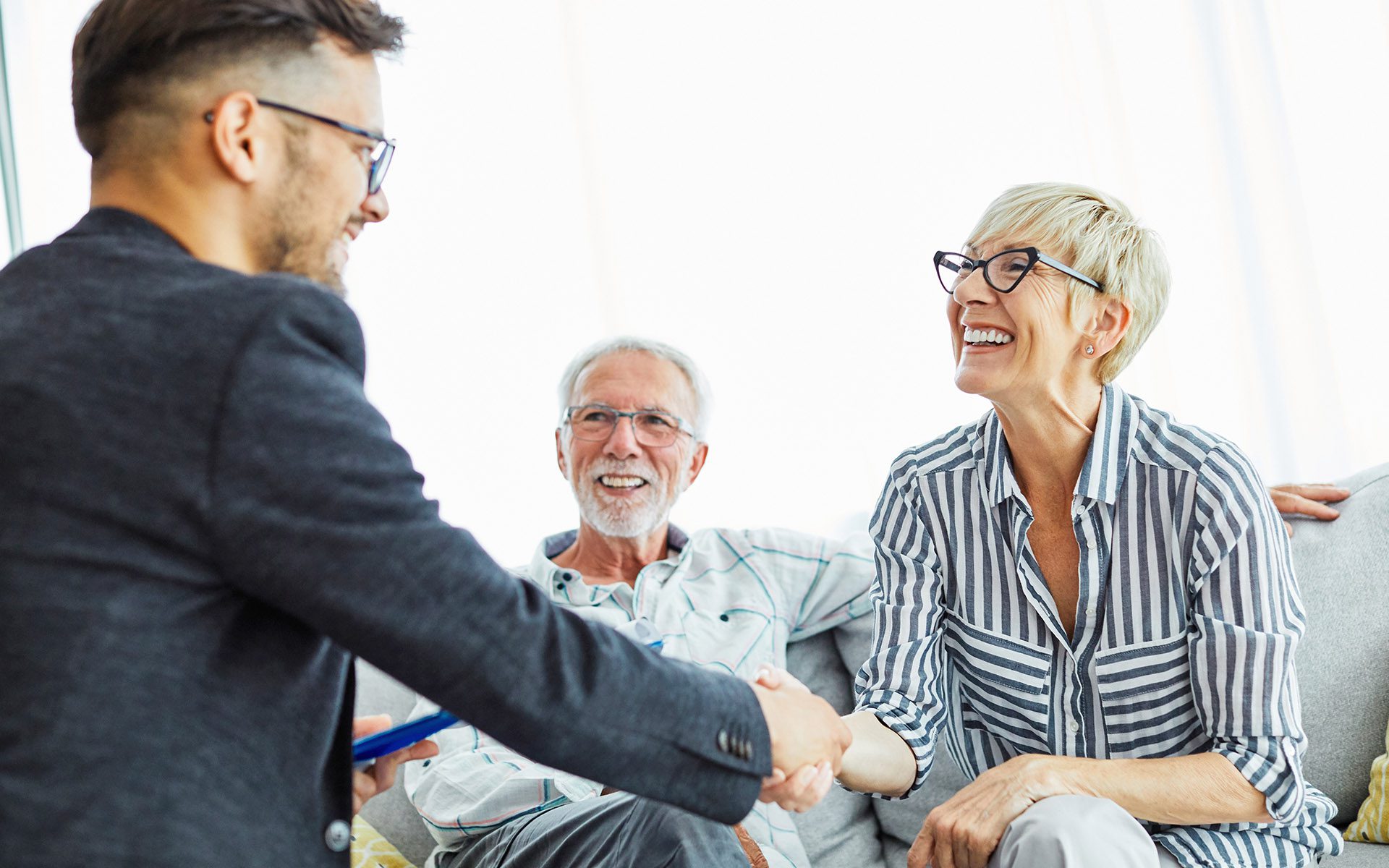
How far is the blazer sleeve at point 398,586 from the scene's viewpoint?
919mm

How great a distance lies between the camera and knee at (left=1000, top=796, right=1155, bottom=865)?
135 centimetres

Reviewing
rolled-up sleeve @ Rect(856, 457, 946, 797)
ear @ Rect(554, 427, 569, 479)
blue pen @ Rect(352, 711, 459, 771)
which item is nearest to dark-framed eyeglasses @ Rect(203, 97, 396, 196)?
blue pen @ Rect(352, 711, 459, 771)

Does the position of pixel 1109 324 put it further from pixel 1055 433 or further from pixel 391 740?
pixel 391 740

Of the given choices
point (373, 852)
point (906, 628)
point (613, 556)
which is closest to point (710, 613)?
point (613, 556)

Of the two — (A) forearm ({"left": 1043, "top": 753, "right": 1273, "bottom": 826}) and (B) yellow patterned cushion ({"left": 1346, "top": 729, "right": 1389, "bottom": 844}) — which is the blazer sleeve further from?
(B) yellow patterned cushion ({"left": 1346, "top": 729, "right": 1389, "bottom": 844})

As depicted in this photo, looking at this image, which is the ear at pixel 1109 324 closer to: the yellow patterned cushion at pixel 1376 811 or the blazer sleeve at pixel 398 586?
the yellow patterned cushion at pixel 1376 811

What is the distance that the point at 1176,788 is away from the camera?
1497mm

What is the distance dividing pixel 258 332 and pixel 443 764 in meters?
1.37

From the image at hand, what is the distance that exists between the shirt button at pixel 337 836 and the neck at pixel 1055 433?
1.18 meters

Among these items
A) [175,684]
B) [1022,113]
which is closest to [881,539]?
[175,684]

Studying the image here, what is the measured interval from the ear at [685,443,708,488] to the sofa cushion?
Answer: 4.22 feet

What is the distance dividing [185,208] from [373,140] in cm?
22

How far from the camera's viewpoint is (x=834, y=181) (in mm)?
3021

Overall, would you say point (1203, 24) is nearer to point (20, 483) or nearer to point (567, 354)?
point (567, 354)
